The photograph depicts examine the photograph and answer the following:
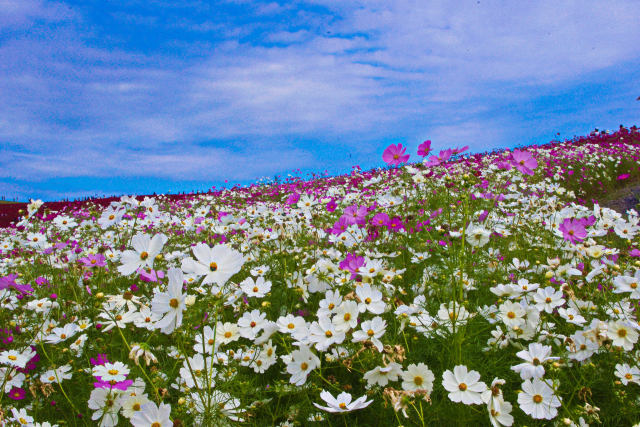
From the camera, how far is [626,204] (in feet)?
26.9

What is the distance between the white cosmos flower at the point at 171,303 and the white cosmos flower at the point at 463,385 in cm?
101

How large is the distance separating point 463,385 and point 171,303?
1129 millimetres

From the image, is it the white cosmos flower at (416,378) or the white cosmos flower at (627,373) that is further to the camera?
the white cosmos flower at (627,373)

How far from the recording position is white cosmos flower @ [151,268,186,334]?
1.35 m

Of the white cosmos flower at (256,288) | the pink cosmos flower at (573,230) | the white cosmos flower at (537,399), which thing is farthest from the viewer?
the pink cosmos flower at (573,230)

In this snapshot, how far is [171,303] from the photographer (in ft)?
4.55

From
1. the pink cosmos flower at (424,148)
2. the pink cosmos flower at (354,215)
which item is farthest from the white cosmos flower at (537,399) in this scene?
the pink cosmos flower at (354,215)

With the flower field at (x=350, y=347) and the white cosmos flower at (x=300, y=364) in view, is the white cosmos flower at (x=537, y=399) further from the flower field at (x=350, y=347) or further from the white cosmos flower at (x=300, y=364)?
the white cosmos flower at (x=300, y=364)

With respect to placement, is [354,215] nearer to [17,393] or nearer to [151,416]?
[151,416]

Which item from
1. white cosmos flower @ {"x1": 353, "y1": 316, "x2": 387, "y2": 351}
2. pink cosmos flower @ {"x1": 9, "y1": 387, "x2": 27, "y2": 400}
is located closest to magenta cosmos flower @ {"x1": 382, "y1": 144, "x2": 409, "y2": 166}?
white cosmos flower @ {"x1": 353, "y1": 316, "x2": 387, "y2": 351}

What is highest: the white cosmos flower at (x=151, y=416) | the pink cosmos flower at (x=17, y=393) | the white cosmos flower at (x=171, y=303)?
the white cosmos flower at (x=171, y=303)

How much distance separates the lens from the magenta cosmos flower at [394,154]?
105 inches

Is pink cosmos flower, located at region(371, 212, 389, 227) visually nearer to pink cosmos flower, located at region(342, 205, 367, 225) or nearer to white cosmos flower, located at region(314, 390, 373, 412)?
pink cosmos flower, located at region(342, 205, 367, 225)

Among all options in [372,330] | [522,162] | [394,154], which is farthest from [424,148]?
[372,330]
